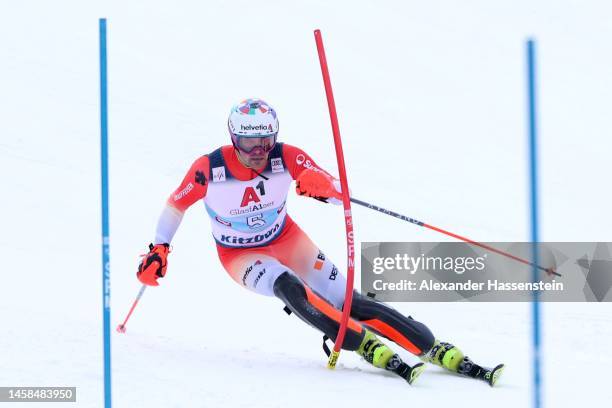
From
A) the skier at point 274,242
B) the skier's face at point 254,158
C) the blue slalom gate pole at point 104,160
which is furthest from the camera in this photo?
the skier's face at point 254,158

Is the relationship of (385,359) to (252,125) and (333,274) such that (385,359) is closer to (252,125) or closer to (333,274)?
(333,274)

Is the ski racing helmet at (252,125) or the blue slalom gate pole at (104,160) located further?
the ski racing helmet at (252,125)

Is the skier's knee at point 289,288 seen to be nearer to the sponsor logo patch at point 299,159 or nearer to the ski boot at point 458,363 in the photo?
the sponsor logo patch at point 299,159

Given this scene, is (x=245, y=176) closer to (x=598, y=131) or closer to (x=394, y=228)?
(x=394, y=228)

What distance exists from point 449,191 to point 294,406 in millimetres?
8175

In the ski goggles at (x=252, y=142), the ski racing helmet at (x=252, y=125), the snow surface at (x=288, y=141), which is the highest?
the ski racing helmet at (x=252, y=125)

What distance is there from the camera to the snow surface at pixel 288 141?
550cm

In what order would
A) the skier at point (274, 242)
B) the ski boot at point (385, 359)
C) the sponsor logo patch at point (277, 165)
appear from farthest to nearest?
the sponsor logo patch at point (277, 165), the skier at point (274, 242), the ski boot at point (385, 359)

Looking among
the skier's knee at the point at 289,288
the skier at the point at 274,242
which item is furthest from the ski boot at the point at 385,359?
the skier's knee at the point at 289,288

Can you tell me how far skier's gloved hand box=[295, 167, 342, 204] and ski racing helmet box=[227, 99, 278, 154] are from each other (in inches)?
13.3

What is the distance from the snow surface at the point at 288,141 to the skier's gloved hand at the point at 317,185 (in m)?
1.10

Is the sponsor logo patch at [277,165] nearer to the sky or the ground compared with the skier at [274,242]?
nearer to the sky

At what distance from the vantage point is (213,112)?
50.0 ft

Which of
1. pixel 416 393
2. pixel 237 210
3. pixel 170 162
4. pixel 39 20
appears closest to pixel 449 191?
pixel 170 162
